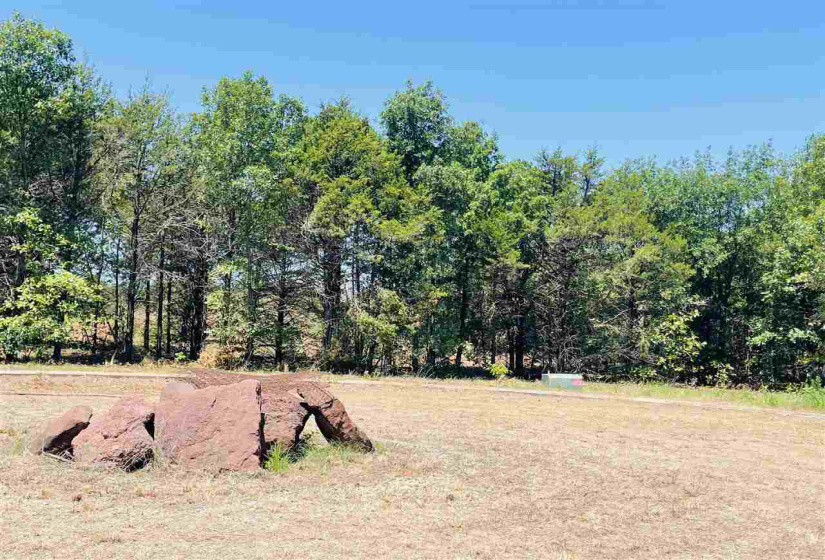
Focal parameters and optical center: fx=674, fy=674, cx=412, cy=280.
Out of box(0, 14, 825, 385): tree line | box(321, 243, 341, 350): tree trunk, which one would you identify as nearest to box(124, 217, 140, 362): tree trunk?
box(0, 14, 825, 385): tree line

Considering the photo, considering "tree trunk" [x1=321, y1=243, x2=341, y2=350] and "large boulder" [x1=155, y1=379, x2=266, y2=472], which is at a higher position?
"tree trunk" [x1=321, y1=243, x2=341, y2=350]

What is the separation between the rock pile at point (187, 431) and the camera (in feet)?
32.3

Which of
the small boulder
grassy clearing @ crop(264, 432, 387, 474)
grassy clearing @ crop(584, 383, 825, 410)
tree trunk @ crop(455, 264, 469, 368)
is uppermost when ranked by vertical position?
tree trunk @ crop(455, 264, 469, 368)

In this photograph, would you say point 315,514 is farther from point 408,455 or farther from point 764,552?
point 764,552

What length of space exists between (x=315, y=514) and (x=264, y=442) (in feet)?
8.12

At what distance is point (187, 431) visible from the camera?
1014 centimetres

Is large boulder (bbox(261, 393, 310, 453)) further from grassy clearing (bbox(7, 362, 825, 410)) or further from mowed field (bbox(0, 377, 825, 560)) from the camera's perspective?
grassy clearing (bbox(7, 362, 825, 410))

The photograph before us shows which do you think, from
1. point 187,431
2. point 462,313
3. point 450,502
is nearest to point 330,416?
point 187,431

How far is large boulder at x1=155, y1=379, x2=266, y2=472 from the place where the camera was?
984cm

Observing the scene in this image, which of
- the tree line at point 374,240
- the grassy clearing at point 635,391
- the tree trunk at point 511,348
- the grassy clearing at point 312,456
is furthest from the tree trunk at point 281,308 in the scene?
the grassy clearing at point 312,456

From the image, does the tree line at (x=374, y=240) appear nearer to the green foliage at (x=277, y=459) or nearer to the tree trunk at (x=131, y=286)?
the tree trunk at (x=131, y=286)

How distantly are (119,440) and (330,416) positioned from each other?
10.8ft

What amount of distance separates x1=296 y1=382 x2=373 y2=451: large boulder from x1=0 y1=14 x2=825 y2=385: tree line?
1742cm

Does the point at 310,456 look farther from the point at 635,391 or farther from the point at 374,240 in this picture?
the point at 374,240
